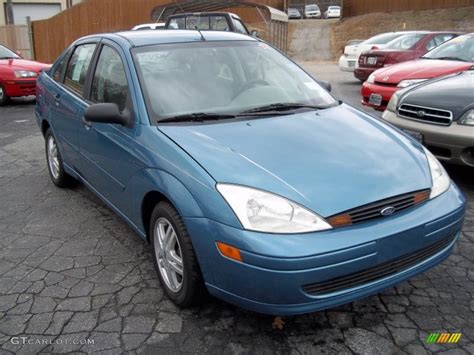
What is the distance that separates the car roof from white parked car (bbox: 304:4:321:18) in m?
40.9

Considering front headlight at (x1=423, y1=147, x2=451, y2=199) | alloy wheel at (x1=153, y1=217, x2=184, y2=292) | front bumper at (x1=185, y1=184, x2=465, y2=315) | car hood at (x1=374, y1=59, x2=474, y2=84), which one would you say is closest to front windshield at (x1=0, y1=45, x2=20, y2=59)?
car hood at (x1=374, y1=59, x2=474, y2=84)

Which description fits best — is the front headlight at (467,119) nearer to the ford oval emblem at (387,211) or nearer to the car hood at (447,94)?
the car hood at (447,94)

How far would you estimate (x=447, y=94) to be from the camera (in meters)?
4.67

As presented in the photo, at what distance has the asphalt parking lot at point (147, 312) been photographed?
2.55m

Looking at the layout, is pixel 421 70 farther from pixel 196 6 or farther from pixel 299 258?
pixel 196 6

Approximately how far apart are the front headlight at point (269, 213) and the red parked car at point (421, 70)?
18.0 feet

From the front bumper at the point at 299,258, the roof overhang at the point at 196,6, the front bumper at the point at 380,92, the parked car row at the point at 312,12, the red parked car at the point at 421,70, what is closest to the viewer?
the front bumper at the point at 299,258

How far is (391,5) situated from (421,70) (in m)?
35.1

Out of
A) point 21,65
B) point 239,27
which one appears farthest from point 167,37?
point 239,27

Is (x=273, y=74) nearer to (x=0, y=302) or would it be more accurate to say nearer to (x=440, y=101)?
(x=440, y=101)

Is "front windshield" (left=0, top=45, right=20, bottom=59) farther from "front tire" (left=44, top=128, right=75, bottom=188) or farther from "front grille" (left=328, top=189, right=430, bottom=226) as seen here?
"front grille" (left=328, top=189, right=430, bottom=226)

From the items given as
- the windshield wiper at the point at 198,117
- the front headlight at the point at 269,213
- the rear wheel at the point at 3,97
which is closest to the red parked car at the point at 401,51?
the rear wheel at the point at 3,97

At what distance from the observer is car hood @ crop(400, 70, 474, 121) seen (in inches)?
175

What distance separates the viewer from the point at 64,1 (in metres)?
38.4
